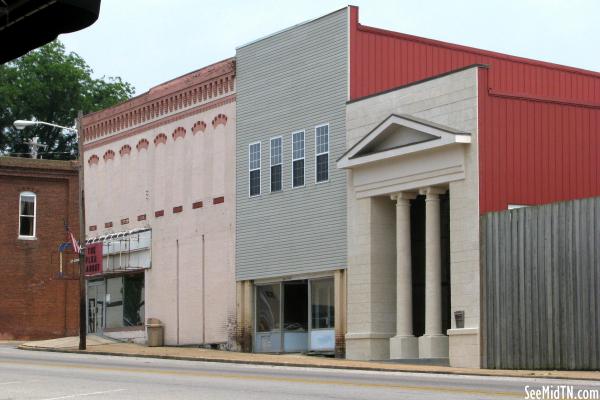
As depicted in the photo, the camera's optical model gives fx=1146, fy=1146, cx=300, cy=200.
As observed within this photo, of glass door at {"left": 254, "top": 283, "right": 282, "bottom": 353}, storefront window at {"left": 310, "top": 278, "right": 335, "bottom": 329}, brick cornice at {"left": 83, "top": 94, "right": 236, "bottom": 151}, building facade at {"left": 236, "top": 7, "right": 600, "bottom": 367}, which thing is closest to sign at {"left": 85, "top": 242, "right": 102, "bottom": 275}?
brick cornice at {"left": 83, "top": 94, "right": 236, "bottom": 151}

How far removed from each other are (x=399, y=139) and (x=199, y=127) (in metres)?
11.0

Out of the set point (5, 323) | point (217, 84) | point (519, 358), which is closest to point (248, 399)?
point (519, 358)

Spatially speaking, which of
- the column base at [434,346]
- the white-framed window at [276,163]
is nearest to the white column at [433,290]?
the column base at [434,346]

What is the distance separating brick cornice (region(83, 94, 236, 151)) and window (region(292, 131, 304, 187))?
365cm

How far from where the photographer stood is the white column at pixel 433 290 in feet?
96.8

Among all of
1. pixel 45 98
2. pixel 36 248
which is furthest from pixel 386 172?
pixel 45 98

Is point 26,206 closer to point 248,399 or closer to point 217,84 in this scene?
point 217,84

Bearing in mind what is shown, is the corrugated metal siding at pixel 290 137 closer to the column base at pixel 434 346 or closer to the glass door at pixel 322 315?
the glass door at pixel 322 315

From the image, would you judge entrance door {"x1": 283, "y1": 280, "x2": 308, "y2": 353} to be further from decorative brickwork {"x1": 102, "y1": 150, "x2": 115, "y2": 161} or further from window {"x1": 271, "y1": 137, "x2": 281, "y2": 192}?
decorative brickwork {"x1": 102, "y1": 150, "x2": 115, "y2": 161}

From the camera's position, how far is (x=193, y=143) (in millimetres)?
40344

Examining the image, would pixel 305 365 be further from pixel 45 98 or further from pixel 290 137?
pixel 45 98

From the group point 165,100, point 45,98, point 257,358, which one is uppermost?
point 45,98

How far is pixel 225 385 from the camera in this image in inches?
774

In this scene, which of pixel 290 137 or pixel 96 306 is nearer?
pixel 290 137
